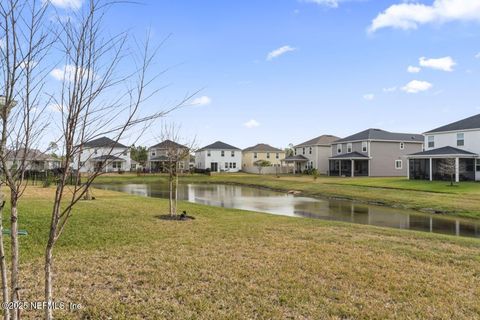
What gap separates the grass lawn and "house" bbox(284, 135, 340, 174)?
4780 centimetres

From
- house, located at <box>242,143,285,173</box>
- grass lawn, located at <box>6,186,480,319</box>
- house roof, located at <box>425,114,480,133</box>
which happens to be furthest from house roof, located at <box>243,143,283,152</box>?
grass lawn, located at <box>6,186,480,319</box>

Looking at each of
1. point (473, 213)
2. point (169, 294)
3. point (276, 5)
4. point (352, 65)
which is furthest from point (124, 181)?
point (169, 294)

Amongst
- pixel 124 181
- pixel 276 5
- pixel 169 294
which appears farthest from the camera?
pixel 124 181

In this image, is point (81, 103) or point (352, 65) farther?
point (352, 65)

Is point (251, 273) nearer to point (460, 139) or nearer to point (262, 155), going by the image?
point (460, 139)

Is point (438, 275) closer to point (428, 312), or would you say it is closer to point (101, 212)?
point (428, 312)

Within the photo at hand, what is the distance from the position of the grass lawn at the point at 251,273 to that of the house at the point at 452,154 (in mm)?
27539

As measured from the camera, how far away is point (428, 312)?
14.7 ft

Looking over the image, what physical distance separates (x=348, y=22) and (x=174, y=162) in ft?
34.9

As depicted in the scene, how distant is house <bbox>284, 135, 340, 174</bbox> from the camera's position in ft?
188

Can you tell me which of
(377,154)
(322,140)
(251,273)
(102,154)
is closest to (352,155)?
(377,154)

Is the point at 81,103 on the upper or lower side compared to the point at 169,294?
upper

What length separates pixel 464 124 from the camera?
35.9m

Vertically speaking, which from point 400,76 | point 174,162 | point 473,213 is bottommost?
point 473,213
